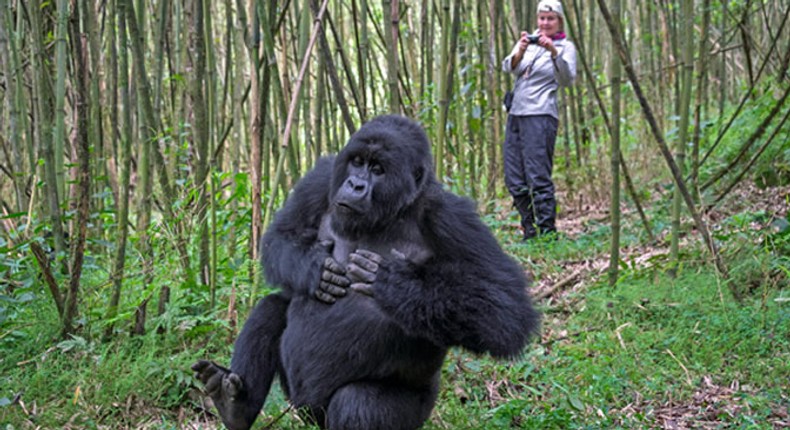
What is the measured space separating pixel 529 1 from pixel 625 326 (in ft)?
11.6

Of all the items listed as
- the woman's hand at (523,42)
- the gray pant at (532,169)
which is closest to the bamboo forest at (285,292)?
the gray pant at (532,169)

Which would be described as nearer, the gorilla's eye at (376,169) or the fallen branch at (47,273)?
the gorilla's eye at (376,169)

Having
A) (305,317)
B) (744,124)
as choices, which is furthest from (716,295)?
(744,124)

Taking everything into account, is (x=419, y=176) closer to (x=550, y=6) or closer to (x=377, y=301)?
(x=377, y=301)

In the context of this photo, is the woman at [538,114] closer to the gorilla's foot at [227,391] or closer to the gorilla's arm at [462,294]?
the gorilla's arm at [462,294]

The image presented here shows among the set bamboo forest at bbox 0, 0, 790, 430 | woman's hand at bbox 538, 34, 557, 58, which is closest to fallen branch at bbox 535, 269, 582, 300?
bamboo forest at bbox 0, 0, 790, 430

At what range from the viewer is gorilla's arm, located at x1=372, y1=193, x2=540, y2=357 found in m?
2.71

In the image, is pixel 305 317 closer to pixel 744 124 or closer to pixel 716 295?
pixel 716 295

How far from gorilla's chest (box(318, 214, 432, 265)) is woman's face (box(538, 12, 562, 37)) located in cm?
396

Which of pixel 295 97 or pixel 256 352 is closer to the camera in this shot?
pixel 256 352

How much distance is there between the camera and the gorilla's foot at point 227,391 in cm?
290

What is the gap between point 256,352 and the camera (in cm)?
307

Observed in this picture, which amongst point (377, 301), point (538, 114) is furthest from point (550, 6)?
point (377, 301)

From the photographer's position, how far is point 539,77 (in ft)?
22.3
